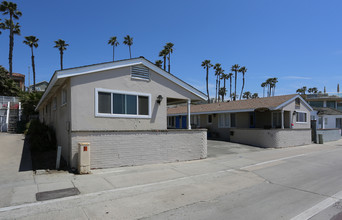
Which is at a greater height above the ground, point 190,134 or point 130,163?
point 190,134

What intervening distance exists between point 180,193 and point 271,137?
13.3m

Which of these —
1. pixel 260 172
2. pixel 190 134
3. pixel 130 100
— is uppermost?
pixel 130 100

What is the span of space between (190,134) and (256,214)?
701cm

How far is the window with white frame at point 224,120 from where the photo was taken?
73.5 ft

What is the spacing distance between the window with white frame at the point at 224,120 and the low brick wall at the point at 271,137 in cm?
220

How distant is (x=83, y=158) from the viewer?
8.17m

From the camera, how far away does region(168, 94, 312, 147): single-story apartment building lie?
18094mm

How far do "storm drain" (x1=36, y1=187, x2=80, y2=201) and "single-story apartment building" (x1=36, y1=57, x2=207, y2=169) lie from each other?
2.33m

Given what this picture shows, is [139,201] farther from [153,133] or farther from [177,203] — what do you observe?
[153,133]

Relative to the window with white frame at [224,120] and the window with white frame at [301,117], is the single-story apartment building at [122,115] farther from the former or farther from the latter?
the window with white frame at [301,117]

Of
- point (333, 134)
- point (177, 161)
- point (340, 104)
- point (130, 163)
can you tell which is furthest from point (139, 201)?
point (340, 104)

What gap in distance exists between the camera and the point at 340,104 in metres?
45.8

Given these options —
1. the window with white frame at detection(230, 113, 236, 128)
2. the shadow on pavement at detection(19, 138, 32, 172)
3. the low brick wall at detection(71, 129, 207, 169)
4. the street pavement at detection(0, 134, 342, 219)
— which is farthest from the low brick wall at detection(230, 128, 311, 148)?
the shadow on pavement at detection(19, 138, 32, 172)

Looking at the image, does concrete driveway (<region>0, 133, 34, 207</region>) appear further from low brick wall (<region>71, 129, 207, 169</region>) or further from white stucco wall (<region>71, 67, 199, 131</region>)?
white stucco wall (<region>71, 67, 199, 131</region>)
